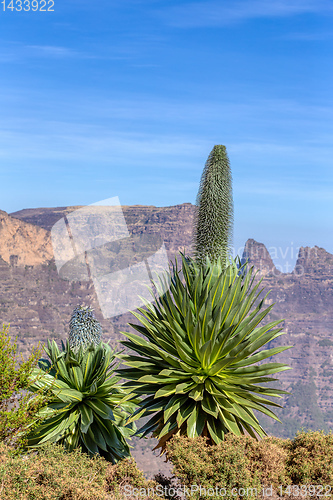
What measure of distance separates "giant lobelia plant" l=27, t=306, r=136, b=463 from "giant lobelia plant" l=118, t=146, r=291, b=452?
1063 millimetres

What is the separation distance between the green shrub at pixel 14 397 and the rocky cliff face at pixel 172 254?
89.2 metres

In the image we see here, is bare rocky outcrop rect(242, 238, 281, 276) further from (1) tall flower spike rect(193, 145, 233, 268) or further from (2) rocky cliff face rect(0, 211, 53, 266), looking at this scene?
(1) tall flower spike rect(193, 145, 233, 268)

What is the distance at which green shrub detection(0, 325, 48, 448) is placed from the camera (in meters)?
6.96

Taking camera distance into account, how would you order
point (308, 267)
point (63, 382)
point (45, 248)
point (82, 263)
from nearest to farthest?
point (63, 382) < point (82, 263) < point (45, 248) < point (308, 267)

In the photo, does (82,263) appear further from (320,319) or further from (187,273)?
(187,273)

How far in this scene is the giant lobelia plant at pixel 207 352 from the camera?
6562 mm

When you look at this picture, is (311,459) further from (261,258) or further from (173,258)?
(261,258)

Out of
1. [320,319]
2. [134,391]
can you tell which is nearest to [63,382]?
[134,391]

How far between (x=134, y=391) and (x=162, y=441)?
30.8 inches

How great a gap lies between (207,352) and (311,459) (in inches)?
70.3

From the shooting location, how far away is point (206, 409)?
6332 mm

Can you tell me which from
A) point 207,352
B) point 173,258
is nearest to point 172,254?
point 173,258

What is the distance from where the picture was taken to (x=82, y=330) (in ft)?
27.5
